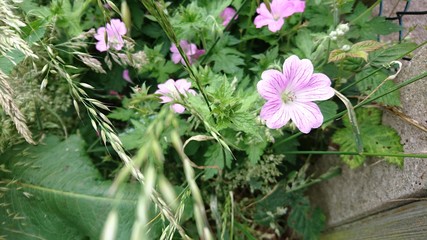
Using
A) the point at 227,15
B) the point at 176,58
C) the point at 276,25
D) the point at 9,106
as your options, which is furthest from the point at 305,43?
the point at 9,106

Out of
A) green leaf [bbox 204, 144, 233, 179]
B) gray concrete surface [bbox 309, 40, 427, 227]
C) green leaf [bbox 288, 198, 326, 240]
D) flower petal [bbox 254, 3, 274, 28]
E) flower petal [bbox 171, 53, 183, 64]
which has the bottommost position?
green leaf [bbox 288, 198, 326, 240]

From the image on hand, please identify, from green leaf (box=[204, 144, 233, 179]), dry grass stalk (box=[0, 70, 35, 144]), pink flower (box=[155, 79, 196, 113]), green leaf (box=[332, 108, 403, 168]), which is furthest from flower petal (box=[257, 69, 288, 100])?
dry grass stalk (box=[0, 70, 35, 144])

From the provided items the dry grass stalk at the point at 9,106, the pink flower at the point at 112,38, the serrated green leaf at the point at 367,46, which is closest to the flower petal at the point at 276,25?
the serrated green leaf at the point at 367,46

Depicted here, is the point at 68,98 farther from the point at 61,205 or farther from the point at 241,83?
the point at 241,83

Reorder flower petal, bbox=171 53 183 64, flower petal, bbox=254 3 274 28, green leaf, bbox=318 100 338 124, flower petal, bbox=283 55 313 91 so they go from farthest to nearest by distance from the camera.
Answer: flower petal, bbox=171 53 183 64
flower petal, bbox=254 3 274 28
green leaf, bbox=318 100 338 124
flower petal, bbox=283 55 313 91

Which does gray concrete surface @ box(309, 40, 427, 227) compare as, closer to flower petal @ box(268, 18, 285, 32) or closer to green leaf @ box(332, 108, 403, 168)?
green leaf @ box(332, 108, 403, 168)

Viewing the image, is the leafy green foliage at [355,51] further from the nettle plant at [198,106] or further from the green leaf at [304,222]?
the green leaf at [304,222]

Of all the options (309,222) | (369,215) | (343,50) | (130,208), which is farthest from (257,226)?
(343,50)
